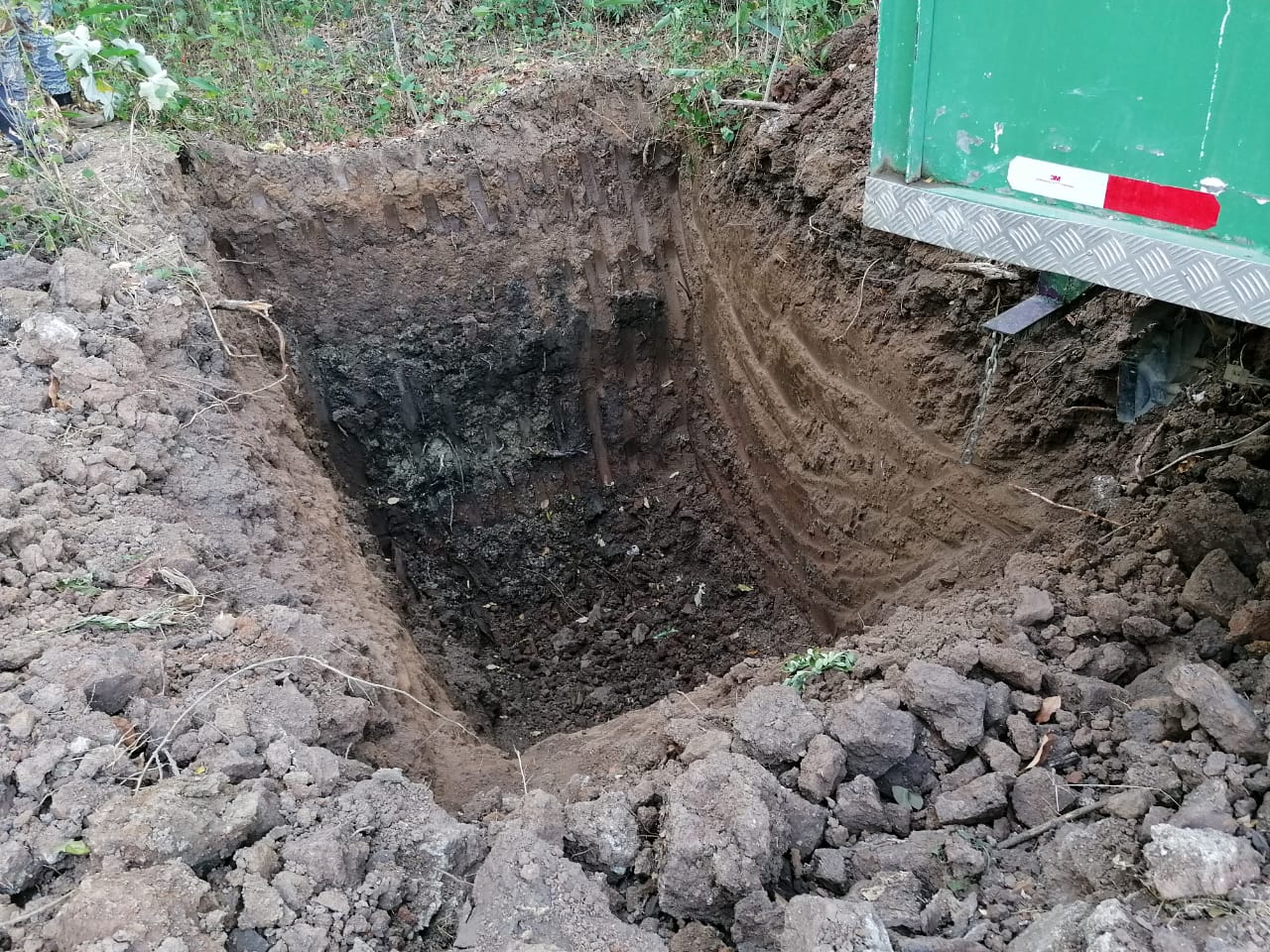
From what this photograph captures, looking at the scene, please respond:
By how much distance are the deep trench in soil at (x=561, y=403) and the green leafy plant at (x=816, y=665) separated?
4.66ft

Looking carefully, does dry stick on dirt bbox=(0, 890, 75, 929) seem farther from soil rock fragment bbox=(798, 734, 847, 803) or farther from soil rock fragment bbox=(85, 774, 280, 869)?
soil rock fragment bbox=(798, 734, 847, 803)

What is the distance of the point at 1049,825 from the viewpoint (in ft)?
6.88

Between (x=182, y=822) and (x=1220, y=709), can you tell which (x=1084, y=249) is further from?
(x=182, y=822)

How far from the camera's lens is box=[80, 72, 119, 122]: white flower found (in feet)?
14.3

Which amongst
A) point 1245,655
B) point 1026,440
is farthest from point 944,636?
point 1026,440

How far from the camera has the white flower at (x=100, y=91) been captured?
14.3 feet

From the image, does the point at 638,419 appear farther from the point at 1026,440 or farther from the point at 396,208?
the point at 1026,440

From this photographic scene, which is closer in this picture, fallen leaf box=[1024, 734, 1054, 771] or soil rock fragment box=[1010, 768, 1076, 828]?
soil rock fragment box=[1010, 768, 1076, 828]

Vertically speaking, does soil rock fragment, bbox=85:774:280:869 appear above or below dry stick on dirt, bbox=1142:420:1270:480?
above

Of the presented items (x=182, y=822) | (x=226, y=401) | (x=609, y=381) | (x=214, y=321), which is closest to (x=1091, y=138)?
(x=182, y=822)

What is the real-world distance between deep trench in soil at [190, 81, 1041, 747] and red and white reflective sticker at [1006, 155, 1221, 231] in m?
2.06

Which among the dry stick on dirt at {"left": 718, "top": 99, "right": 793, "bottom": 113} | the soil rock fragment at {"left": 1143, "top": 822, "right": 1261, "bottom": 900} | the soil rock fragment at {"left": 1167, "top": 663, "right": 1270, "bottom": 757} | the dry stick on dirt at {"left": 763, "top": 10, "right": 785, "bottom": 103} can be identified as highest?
the dry stick on dirt at {"left": 763, "top": 10, "right": 785, "bottom": 103}

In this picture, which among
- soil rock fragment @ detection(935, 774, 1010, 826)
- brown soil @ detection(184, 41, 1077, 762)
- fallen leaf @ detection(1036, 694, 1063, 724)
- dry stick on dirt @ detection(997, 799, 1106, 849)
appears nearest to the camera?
dry stick on dirt @ detection(997, 799, 1106, 849)

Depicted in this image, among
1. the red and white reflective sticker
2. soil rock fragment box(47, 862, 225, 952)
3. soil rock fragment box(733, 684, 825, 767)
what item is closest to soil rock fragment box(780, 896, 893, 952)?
soil rock fragment box(733, 684, 825, 767)
